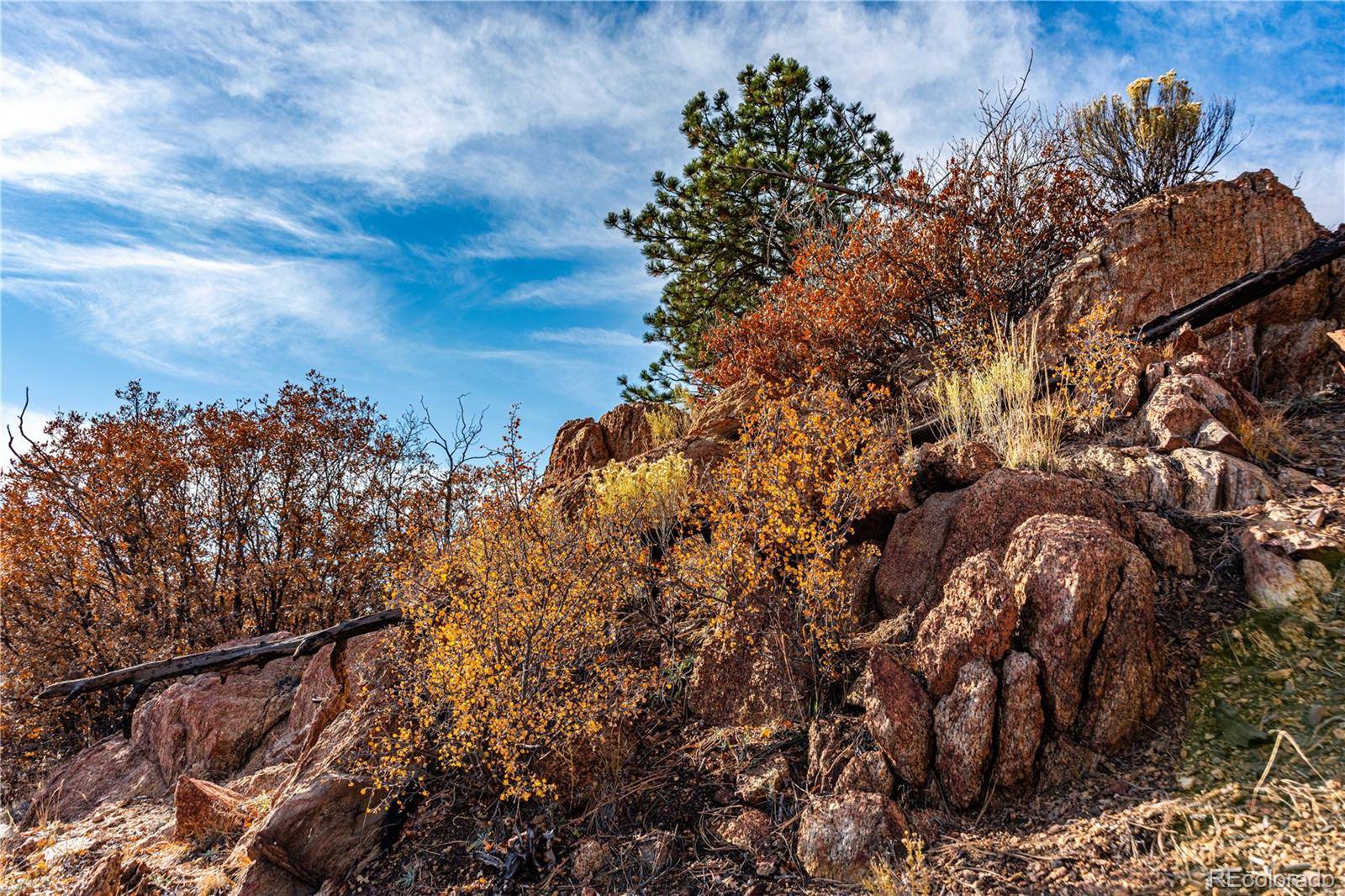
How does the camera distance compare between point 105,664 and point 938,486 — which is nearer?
point 938,486

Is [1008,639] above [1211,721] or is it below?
above

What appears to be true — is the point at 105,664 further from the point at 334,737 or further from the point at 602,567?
the point at 602,567

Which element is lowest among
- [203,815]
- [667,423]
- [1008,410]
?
[203,815]

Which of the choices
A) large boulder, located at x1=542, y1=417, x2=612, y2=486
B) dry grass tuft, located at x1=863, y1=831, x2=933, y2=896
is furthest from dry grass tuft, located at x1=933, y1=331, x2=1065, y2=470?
large boulder, located at x1=542, y1=417, x2=612, y2=486

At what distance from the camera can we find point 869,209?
29.7 ft

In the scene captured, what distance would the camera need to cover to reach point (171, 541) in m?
10.8

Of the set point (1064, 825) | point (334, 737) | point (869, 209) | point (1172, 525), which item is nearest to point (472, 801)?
point (334, 737)

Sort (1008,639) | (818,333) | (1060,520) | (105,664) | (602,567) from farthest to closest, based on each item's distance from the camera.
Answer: (105,664), (818,333), (602,567), (1060,520), (1008,639)

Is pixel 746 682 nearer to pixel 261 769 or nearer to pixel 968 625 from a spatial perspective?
pixel 968 625

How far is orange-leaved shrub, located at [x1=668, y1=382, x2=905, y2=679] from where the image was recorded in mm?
4902

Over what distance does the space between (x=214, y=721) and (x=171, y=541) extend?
4107 mm

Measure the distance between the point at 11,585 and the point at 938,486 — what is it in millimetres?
12543

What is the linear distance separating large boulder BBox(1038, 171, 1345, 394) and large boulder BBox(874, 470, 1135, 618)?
9.80 feet

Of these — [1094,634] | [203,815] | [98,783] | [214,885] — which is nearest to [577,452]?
[203,815]
